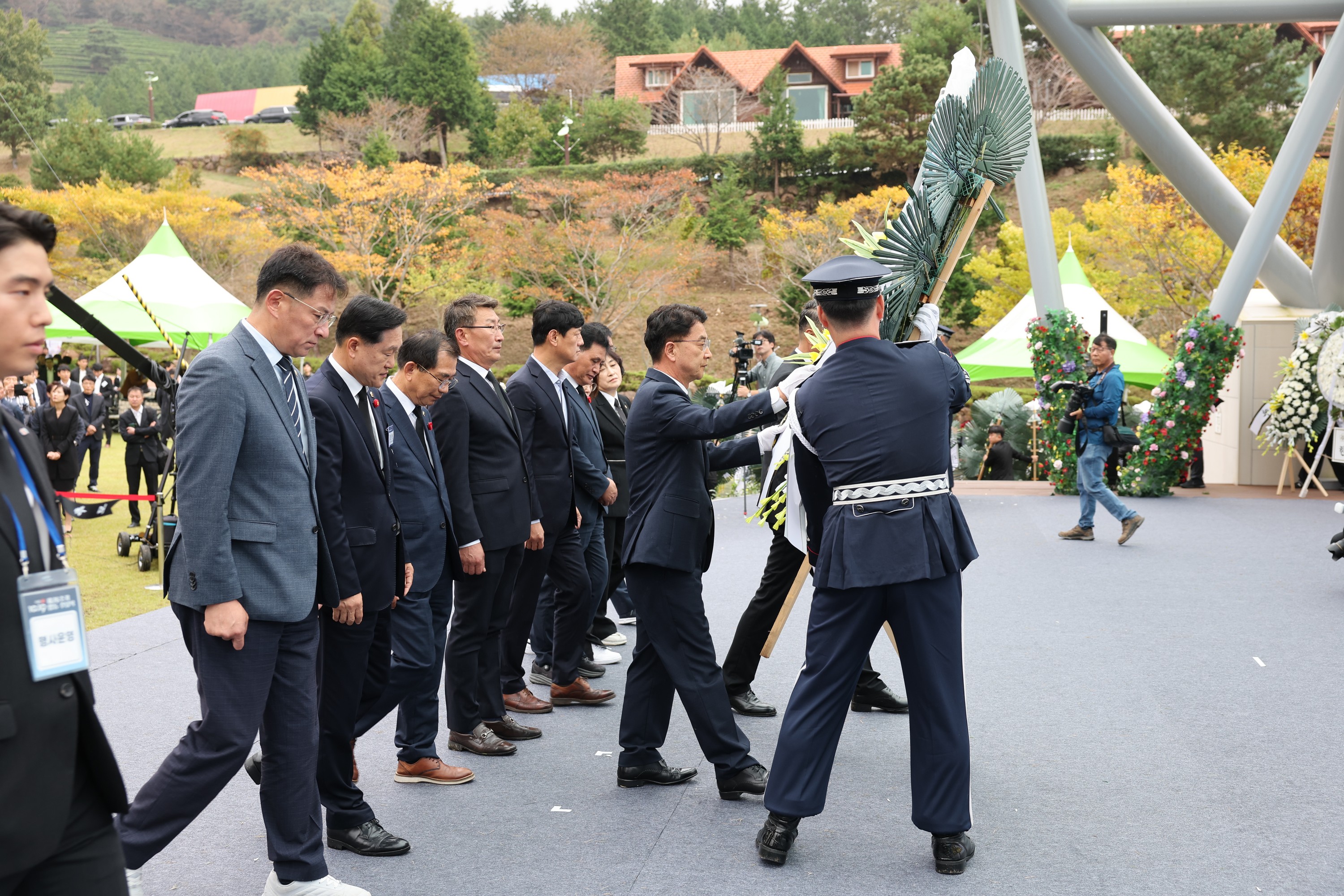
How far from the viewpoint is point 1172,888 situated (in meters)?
3.15

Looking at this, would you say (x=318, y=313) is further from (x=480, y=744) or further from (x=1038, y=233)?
(x=1038, y=233)

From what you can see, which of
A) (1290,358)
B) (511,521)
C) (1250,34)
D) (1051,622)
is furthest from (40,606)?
(1250,34)

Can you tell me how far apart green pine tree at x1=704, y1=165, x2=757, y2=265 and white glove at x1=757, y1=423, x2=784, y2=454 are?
31733mm

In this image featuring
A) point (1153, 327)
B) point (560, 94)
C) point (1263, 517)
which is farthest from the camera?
point (560, 94)

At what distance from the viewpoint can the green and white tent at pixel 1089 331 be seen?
17844 mm

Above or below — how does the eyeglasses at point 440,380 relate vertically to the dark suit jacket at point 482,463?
above

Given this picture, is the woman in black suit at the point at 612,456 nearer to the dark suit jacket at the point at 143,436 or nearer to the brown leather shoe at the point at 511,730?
the brown leather shoe at the point at 511,730

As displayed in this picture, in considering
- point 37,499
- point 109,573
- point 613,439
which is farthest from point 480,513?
point 109,573

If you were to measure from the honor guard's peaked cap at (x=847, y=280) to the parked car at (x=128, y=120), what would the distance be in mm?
59661

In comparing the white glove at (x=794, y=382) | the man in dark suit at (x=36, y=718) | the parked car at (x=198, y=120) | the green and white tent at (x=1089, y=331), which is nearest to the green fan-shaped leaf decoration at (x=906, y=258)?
the white glove at (x=794, y=382)

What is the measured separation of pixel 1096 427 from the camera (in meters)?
9.28

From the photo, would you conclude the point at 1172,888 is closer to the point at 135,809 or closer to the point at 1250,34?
the point at 135,809

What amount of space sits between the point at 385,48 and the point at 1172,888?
5033 cm

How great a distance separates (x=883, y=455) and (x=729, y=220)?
3299cm
